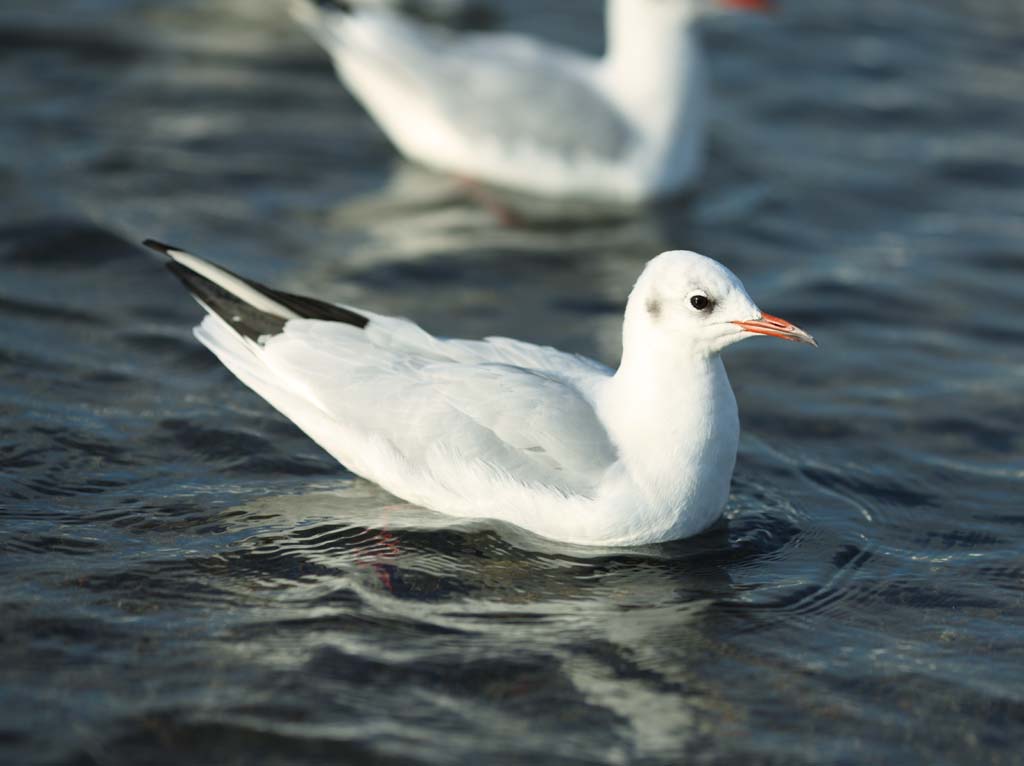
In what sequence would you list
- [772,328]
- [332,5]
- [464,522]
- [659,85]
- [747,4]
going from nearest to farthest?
[772,328] < [464,522] < [659,85] < [747,4] < [332,5]

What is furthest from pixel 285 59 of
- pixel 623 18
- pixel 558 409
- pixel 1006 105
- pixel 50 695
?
pixel 50 695

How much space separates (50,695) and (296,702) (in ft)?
2.67

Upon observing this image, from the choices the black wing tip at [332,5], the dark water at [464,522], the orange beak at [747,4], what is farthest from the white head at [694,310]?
the black wing tip at [332,5]

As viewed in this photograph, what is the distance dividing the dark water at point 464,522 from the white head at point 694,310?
0.87 metres

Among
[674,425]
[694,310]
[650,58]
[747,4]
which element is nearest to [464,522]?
[674,425]

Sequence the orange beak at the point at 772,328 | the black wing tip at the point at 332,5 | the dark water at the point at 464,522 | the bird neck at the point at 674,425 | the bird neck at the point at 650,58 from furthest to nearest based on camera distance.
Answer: the black wing tip at the point at 332,5 < the bird neck at the point at 650,58 < the bird neck at the point at 674,425 < the orange beak at the point at 772,328 < the dark water at the point at 464,522

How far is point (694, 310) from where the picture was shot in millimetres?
6250

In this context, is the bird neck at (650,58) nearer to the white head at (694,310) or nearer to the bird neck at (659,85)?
the bird neck at (659,85)

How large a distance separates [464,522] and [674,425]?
979mm

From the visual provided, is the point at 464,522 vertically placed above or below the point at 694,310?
below

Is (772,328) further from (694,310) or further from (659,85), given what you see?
(659,85)

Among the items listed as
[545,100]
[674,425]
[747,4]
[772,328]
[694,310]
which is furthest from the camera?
[747,4]

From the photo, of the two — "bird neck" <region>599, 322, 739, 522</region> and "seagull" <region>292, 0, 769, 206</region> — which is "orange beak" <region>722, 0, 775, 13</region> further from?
"bird neck" <region>599, 322, 739, 522</region>

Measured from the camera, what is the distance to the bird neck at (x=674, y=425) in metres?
6.36
